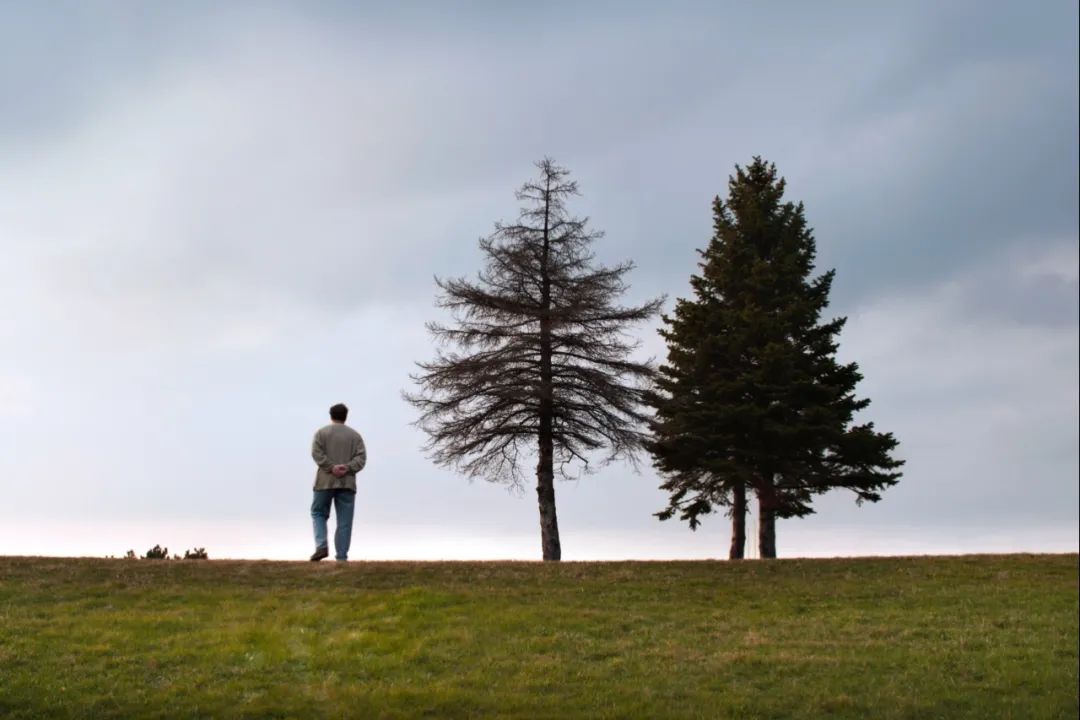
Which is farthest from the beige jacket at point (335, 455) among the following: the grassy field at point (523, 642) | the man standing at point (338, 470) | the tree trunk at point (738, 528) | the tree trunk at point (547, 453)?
the tree trunk at point (738, 528)

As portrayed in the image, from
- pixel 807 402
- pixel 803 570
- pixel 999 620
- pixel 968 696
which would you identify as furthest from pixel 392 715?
pixel 807 402

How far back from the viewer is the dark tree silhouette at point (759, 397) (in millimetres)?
27484

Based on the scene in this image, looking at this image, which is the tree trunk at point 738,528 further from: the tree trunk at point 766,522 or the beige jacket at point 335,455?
the beige jacket at point 335,455

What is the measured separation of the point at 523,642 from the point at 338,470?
627 centimetres

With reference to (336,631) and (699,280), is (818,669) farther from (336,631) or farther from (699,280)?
(699,280)

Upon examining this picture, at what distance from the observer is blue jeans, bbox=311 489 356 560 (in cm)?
1978

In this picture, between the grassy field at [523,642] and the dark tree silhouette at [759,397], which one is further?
the dark tree silhouette at [759,397]

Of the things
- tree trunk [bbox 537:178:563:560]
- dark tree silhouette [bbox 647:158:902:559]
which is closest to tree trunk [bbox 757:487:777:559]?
dark tree silhouette [bbox 647:158:902:559]

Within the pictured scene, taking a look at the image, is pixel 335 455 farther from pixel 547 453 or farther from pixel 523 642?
pixel 547 453

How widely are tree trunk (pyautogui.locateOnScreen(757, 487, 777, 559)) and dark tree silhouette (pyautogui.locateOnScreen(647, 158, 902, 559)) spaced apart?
1.2 inches

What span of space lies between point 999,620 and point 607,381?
13.5 meters

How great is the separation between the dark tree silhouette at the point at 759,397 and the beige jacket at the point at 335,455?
10.6 meters

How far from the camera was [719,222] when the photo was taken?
104 ft

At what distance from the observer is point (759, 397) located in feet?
91.2
